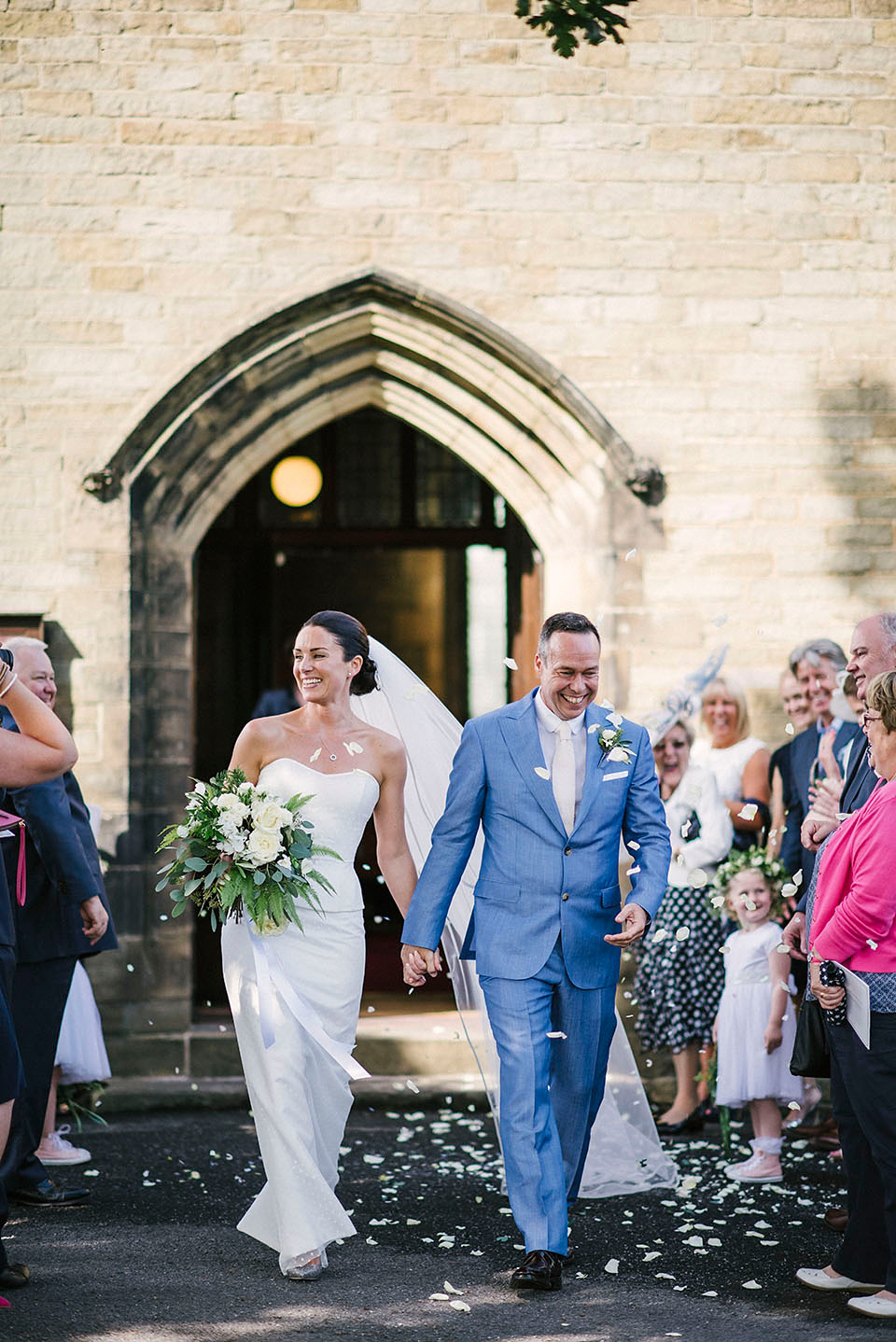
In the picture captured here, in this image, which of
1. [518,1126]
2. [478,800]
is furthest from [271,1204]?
[478,800]

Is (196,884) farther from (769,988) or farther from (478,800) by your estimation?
(769,988)

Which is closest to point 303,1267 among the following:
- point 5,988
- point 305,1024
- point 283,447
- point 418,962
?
point 305,1024

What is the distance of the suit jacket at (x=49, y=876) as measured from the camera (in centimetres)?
555

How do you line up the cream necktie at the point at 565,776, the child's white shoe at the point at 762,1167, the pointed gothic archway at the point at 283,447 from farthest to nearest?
the pointed gothic archway at the point at 283,447, the child's white shoe at the point at 762,1167, the cream necktie at the point at 565,776

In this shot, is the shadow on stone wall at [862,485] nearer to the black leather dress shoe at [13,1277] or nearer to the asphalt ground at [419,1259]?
the asphalt ground at [419,1259]

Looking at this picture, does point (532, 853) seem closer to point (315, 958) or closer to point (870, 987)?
point (315, 958)

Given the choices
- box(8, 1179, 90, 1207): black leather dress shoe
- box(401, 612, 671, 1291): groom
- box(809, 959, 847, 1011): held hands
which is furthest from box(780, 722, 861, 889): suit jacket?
box(8, 1179, 90, 1207): black leather dress shoe

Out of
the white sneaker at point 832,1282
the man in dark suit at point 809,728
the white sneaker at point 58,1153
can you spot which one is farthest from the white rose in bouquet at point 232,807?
the man in dark suit at point 809,728

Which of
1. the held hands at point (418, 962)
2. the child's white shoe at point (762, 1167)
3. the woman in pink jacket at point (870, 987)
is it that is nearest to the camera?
the woman in pink jacket at point (870, 987)

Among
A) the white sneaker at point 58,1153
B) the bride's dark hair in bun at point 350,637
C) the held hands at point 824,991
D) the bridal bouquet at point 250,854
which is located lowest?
the white sneaker at point 58,1153

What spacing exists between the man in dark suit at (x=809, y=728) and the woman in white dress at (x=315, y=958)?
223 cm

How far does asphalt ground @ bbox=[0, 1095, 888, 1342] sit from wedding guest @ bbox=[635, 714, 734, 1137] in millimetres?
381

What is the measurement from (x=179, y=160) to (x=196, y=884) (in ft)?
14.3

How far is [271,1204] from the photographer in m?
4.66
